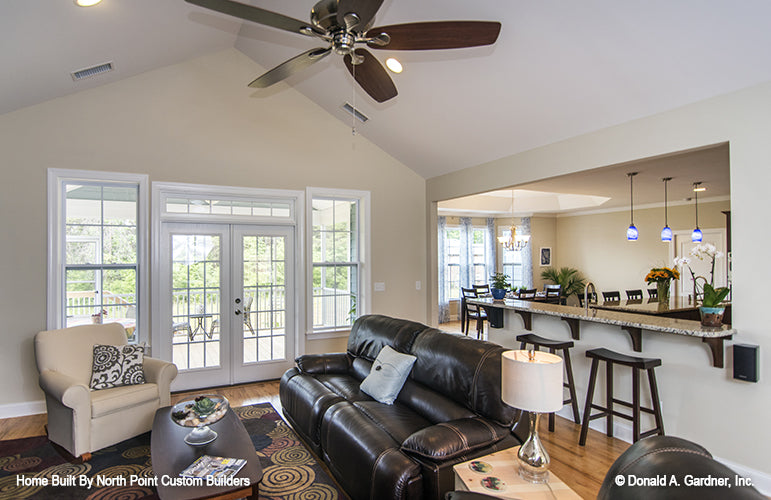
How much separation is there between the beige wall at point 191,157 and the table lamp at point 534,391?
13.1ft

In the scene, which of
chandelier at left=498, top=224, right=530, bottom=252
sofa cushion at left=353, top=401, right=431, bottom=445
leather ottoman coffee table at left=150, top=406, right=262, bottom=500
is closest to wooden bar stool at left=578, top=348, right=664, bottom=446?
sofa cushion at left=353, top=401, right=431, bottom=445

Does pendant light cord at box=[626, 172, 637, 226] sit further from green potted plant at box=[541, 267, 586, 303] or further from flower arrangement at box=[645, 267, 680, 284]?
green potted plant at box=[541, 267, 586, 303]

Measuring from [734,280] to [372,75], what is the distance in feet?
9.55

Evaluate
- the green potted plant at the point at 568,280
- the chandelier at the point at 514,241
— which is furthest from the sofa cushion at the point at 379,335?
the green potted plant at the point at 568,280

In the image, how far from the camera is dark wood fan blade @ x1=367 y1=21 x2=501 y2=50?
220 centimetres

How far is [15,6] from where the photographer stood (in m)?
2.75

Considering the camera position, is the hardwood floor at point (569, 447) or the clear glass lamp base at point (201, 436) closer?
the clear glass lamp base at point (201, 436)

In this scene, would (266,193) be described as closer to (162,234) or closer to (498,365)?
(162,234)

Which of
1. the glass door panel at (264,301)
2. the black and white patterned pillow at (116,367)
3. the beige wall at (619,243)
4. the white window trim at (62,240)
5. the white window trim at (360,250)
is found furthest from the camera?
the beige wall at (619,243)

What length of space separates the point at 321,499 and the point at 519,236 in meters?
8.24

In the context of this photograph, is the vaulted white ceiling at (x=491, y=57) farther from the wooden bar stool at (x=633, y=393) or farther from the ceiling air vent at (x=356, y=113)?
the wooden bar stool at (x=633, y=393)

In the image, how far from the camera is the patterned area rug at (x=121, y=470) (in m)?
2.77

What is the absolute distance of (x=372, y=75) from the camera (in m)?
2.89

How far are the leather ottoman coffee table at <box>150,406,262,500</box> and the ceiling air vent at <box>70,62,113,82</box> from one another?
3.23m
